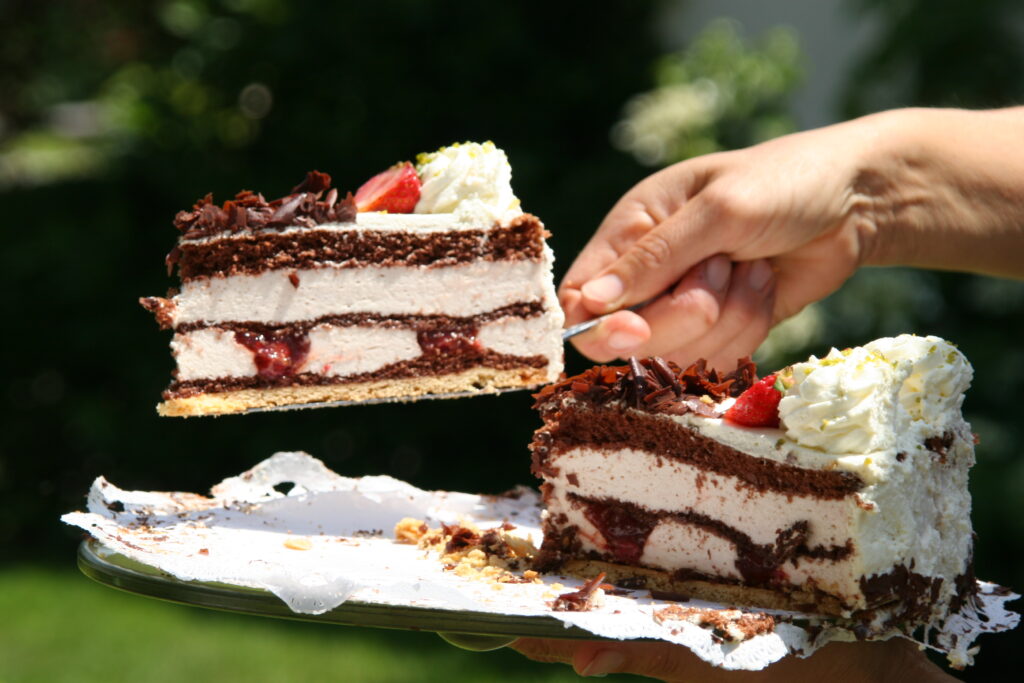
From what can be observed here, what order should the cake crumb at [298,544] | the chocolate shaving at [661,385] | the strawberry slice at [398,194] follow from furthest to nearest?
the strawberry slice at [398,194] → the cake crumb at [298,544] → the chocolate shaving at [661,385]

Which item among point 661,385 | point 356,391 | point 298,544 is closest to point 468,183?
point 356,391

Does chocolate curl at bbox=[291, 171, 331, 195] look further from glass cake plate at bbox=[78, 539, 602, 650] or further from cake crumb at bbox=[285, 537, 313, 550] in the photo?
glass cake plate at bbox=[78, 539, 602, 650]

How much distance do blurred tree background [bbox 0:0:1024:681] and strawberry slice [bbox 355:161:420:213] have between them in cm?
312

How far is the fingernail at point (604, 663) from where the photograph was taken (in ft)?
9.16

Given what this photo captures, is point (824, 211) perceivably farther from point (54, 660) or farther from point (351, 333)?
point (54, 660)

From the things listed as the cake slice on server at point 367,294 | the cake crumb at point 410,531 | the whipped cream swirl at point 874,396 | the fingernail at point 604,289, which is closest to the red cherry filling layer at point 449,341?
the cake slice on server at point 367,294

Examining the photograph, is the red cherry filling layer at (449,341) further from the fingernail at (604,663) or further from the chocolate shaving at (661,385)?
the fingernail at (604,663)

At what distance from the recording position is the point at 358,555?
347 cm

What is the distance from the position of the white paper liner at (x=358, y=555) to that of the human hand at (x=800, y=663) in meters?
0.08

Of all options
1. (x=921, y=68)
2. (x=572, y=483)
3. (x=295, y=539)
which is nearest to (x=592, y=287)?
(x=572, y=483)

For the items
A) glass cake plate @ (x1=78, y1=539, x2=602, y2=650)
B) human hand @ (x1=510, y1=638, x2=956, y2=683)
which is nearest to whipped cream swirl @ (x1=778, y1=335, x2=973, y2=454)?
human hand @ (x1=510, y1=638, x2=956, y2=683)

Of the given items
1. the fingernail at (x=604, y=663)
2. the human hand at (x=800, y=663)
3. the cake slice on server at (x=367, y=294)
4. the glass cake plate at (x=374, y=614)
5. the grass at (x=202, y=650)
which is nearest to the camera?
the glass cake plate at (x=374, y=614)

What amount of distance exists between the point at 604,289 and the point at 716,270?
0.46 metres

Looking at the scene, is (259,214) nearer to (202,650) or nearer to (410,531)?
(410,531)
